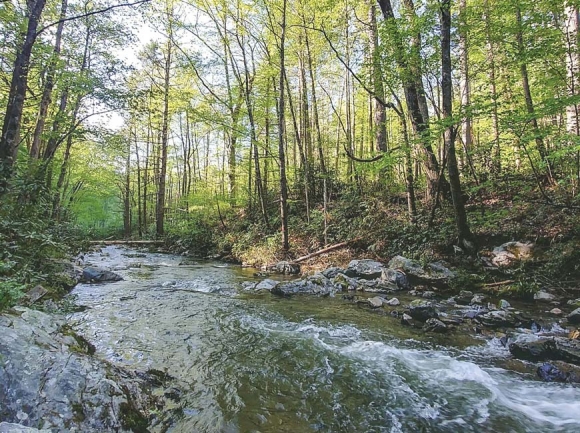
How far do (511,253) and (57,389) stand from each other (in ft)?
31.4

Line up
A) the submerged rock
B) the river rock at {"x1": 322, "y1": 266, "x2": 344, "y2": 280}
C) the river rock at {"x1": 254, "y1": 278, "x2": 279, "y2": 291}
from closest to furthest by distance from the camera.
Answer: the submerged rock, the river rock at {"x1": 254, "y1": 278, "x2": 279, "y2": 291}, the river rock at {"x1": 322, "y1": 266, "x2": 344, "y2": 280}

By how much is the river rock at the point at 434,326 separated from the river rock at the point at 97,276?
8.85 metres

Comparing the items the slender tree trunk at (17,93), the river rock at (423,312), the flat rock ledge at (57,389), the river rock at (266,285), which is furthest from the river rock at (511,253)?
the slender tree trunk at (17,93)

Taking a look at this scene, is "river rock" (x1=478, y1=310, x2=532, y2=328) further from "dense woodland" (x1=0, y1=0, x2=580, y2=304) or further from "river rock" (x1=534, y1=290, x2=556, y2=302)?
"dense woodland" (x1=0, y1=0, x2=580, y2=304)

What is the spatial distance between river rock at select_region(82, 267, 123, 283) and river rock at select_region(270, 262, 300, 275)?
5.24m

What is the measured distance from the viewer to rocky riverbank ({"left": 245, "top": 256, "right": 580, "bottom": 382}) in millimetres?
4570

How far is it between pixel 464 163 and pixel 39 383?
14286mm

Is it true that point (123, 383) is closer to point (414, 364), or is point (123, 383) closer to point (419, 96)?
point (414, 364)

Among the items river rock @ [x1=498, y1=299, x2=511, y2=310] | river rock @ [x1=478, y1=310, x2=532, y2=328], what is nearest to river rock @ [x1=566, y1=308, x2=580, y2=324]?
river rock @ [x1=478, y1=310, x2=532, y2=328]

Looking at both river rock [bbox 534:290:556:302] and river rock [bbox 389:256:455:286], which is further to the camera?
→ river rock [bbox 389:256:455:286]

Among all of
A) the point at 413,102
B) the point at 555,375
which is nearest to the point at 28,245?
the point at 555,375

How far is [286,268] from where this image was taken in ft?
39.2

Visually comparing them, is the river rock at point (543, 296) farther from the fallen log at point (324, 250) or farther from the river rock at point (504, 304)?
the fallen log at point (324, 250)

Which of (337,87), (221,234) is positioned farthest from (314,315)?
(337,87)
